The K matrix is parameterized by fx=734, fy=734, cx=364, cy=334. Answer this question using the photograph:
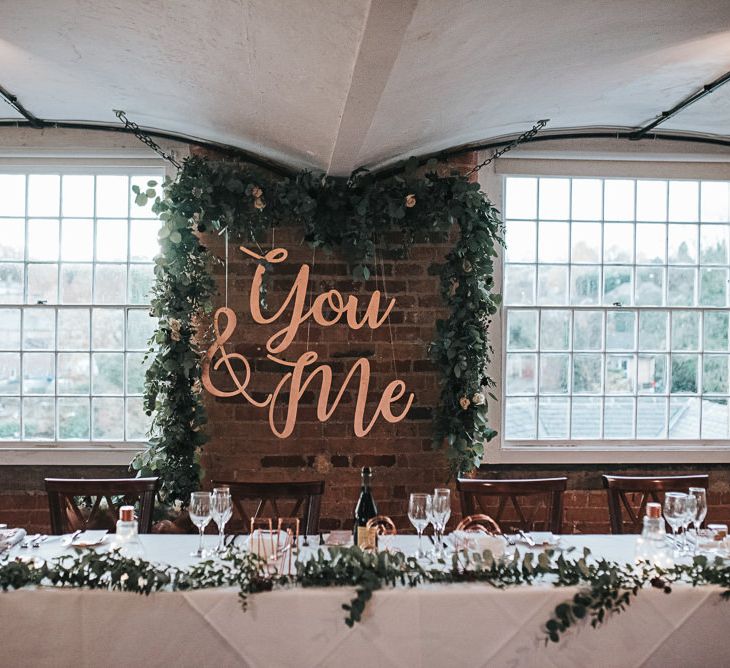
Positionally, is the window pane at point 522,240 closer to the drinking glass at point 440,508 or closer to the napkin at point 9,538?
the drinking glass at point 440,508

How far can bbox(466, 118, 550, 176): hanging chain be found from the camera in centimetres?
396

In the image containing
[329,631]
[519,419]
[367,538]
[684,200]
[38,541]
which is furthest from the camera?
[684,200]

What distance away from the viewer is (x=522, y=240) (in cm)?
451

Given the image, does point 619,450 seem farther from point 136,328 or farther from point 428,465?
point 136,328

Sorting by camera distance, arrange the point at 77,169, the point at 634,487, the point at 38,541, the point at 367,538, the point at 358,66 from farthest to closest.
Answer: the point at 77,169
the point at 634,487
the point at 38,541
the point at 367,538
the point at 358,66

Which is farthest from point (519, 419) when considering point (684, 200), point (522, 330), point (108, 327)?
point (108, 327)

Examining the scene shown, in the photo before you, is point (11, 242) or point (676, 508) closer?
point (676, 508)

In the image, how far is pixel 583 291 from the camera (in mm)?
4559

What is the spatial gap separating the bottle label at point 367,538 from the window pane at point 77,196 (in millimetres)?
2891

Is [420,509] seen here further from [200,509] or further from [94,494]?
[94,494]

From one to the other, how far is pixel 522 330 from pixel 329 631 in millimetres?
2793

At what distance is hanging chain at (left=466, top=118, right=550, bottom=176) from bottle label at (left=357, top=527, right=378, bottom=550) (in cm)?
240

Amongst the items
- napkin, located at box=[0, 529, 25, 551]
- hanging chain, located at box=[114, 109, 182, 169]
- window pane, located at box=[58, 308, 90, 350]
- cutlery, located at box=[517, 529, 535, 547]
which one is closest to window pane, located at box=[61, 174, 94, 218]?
hanging chain, located at box=[114, 109, 182, 169]

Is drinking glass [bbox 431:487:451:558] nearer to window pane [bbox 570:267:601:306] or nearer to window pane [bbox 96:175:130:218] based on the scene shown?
window pane [bbox 570:267:601:306]
